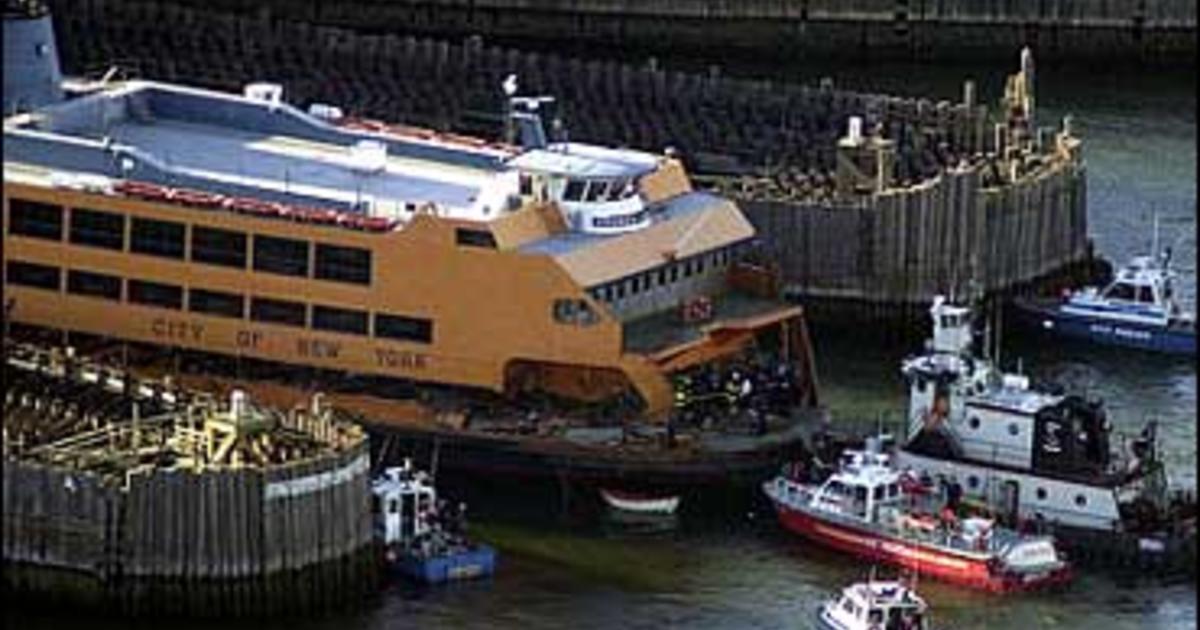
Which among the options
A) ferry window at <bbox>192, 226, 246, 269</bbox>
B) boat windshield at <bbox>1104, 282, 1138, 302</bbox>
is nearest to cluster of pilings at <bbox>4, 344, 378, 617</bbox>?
ferry window at <bbox>192, 226, 246, 269</bbox>

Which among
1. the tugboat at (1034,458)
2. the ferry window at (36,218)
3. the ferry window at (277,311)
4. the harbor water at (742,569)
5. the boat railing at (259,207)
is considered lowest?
the harbor water at (742,569)

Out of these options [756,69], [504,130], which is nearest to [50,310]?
[504,130]

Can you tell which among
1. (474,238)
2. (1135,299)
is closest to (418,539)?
(474,238)

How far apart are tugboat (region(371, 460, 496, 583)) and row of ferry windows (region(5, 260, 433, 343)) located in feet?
14.6

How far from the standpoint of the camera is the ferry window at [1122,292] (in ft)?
206

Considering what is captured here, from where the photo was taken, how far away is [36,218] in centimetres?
5512

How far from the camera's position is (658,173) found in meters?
56.3

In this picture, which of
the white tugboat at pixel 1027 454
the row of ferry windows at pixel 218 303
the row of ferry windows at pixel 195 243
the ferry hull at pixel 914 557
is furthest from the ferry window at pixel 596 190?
the ferry hull at pixel 914 557

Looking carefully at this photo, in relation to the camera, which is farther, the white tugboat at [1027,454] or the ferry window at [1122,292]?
the ferry window at [1122,292]

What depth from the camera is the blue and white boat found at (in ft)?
203

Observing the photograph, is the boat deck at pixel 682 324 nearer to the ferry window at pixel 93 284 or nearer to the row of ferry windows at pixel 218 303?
the row of ferry windows at pixel 218 303

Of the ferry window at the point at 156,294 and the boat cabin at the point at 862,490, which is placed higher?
the ferry window at the point at 156,294

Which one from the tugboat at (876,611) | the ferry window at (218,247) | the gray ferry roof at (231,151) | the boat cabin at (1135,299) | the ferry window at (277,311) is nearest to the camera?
the tugboat at (876,611)

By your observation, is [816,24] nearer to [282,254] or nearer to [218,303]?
[218,303]
